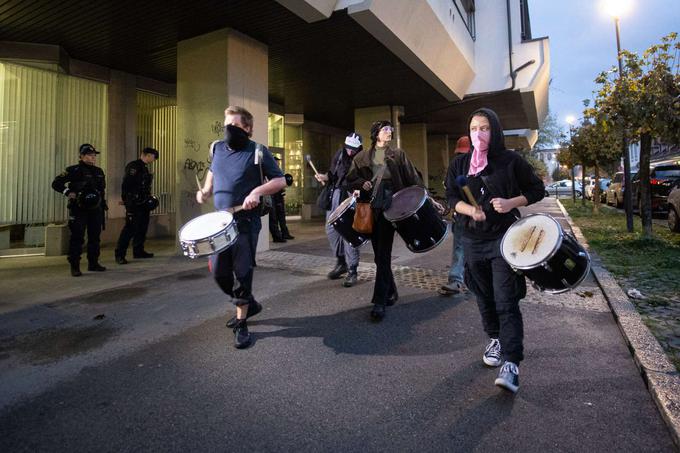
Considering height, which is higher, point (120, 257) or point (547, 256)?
point (547, 256)

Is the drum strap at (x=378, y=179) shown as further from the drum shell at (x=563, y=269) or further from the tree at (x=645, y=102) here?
the tree at (x=645, y=102)

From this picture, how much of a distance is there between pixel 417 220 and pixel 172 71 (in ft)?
29.7

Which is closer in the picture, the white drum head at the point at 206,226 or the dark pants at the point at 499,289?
the dark pants at the point at 499,289

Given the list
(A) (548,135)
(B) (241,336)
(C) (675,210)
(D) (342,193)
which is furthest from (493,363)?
(A) (548,135)

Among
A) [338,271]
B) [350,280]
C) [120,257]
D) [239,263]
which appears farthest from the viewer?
[120,257]

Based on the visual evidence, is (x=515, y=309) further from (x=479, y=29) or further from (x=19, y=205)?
(x=479, y=29)

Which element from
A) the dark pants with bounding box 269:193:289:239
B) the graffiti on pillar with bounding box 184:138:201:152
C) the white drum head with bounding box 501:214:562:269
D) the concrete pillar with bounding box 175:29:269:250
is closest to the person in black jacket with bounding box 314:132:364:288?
the white drum head with bounding box 501:214:562:269

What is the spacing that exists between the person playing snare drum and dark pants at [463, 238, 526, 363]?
1.60 m

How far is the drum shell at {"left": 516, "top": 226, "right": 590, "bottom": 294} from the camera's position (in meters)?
2.38

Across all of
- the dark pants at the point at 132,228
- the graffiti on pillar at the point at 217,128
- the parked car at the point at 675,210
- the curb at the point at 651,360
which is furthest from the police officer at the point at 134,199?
the parked car at the point at 675,210

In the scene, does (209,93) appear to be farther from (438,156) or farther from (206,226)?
(438,156)

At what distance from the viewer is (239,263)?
3.36m

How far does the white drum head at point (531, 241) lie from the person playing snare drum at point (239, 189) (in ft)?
5.81

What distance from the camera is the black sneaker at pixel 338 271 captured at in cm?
598
